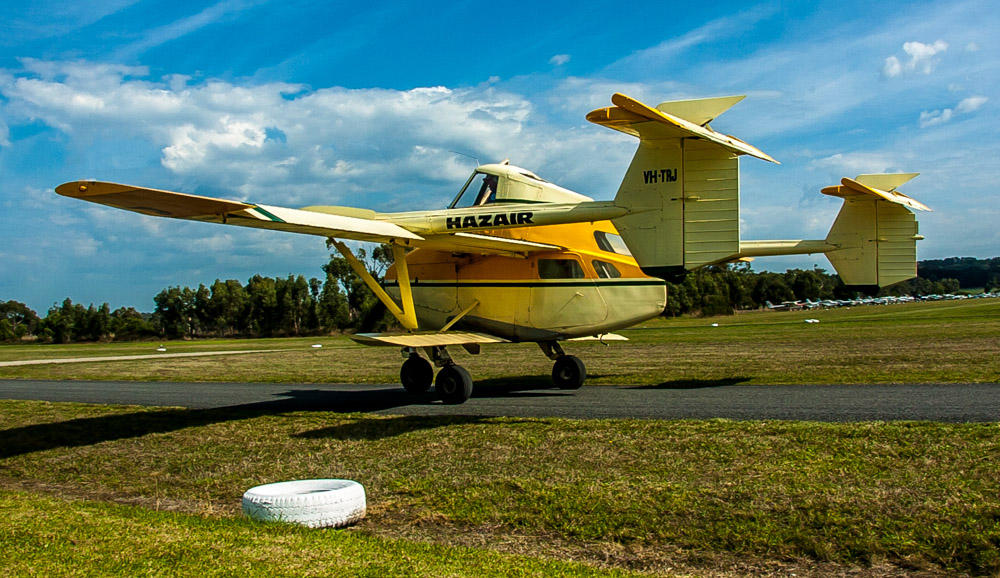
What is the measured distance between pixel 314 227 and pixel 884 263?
37.7 feet

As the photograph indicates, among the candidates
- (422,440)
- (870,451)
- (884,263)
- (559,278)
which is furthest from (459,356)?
(870,451)

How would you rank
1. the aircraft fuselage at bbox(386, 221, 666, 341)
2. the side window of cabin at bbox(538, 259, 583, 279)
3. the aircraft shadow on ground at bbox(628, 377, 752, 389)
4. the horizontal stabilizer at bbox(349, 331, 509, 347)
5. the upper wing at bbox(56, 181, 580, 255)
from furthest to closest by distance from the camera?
1. the aircraft shadow on ground at bbox(628, 377, 752, 389)
2. the side window of cabin at bbox(538, 259, 583, 279)
3. the aircraft fuselage at bbox(386, 221, 666, 341)
4. the horizontal stabilizer at bbox(349, 331, 509, 347)
5. the upper wing at bbox(56, 181, 580, 255)

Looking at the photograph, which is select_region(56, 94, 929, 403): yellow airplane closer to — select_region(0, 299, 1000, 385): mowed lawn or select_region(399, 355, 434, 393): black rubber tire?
select_region(399, 355, 434, 393): black rubber tire

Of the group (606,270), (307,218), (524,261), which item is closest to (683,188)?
(606,270)

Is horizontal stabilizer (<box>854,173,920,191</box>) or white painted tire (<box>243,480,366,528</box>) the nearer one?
white painted tire (<box>243,480,366,528</box>)

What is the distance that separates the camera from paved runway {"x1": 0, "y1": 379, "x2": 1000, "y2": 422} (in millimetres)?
10055

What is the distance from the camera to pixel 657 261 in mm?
10625

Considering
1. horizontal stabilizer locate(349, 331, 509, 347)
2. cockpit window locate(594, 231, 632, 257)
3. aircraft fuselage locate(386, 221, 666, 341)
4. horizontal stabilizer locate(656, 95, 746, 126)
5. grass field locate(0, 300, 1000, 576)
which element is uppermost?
horizontal stabilizer locate(656, 95, 746, 126)

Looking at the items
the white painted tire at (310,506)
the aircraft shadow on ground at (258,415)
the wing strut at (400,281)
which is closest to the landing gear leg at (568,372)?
the aircraft shadow on ground at (258,415)

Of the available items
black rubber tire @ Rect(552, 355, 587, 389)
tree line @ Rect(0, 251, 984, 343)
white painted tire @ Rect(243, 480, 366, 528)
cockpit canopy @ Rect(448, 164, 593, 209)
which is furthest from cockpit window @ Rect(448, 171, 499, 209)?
tree line @ Rect(0, 251, 984, 343)

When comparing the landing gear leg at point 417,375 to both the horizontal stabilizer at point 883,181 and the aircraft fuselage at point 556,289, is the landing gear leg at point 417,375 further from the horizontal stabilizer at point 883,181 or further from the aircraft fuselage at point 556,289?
the horizontal stabilizer at point 883,181

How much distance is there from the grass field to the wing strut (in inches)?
108

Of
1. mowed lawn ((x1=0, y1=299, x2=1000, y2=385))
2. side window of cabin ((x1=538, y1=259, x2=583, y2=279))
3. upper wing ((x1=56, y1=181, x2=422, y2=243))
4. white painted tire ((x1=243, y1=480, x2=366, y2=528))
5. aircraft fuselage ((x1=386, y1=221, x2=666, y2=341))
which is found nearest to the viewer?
white painted tire ((x1=243, y1=480, x2=366, y2=528))

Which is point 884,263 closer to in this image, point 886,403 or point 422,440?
point 886,403
